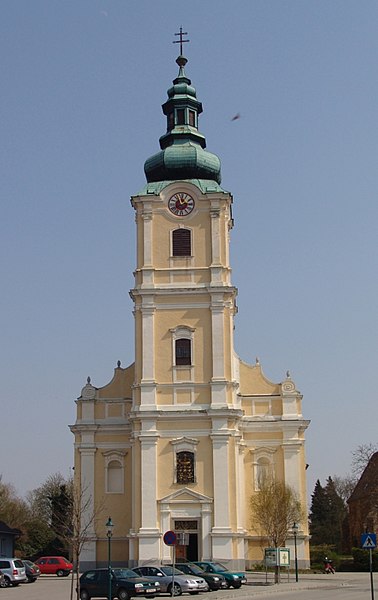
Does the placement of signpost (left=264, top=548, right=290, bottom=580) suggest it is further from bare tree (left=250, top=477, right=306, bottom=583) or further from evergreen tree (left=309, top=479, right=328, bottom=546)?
evergreen tree (left=309, top=479, right=328, bottom=546)

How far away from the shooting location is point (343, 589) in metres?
37.1

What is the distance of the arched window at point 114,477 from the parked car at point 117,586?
18026 millimetres

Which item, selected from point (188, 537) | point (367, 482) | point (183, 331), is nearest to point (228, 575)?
point (188, 537)

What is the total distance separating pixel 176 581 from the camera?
34438mm

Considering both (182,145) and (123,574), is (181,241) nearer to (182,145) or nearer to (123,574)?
(182,145)

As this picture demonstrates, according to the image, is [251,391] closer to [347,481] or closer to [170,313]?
[170,313]

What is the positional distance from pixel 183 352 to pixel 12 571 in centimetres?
1472

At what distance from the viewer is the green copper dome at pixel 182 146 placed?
52812 mm

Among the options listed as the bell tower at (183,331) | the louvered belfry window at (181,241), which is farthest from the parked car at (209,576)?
the louvered belfry window at (181,241)

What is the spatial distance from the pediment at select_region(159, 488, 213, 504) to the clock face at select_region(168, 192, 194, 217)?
14.8 meters

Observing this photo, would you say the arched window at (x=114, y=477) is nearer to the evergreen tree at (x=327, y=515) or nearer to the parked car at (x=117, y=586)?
the parked car at (x=117, y=586)

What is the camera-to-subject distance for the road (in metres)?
32.8

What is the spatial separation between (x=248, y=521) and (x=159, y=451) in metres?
6.83

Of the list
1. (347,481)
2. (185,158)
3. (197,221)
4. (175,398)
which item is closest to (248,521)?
(175,398)
